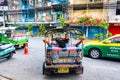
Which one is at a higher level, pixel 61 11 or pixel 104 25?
pixel 61 11

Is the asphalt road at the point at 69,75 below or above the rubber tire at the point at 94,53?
below

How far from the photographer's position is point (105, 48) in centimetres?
989

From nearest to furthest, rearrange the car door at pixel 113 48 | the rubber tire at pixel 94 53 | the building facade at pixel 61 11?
the car door at pixel 113 48 → the rubber tire at pixel 94 53 → the building facade at pixel 61 11

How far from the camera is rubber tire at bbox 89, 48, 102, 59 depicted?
10297mm

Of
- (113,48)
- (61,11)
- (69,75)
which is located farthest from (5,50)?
(61,11)

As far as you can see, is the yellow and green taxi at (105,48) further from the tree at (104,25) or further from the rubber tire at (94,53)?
the tree at (104,25)

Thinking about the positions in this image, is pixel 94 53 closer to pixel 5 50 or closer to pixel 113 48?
pixel 113 48

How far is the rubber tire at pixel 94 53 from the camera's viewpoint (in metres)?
10.3

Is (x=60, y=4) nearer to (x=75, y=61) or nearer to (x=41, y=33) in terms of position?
(x=41, y=33)

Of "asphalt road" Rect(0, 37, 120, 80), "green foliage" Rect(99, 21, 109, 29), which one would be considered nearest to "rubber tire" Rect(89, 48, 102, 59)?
"asphalt road" Rect(0, 37, 120, 80)

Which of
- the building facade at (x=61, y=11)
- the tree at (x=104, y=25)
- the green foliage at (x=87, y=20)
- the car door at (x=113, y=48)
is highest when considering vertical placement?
the building facade at (x=61, y=11)

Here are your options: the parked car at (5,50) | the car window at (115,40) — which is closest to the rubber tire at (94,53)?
the car window at (115,40)

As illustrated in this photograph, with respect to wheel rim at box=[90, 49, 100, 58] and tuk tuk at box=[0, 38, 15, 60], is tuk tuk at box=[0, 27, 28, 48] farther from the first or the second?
wheel rim at box=[90, 49, 100, 58]

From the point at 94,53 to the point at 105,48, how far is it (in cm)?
84
